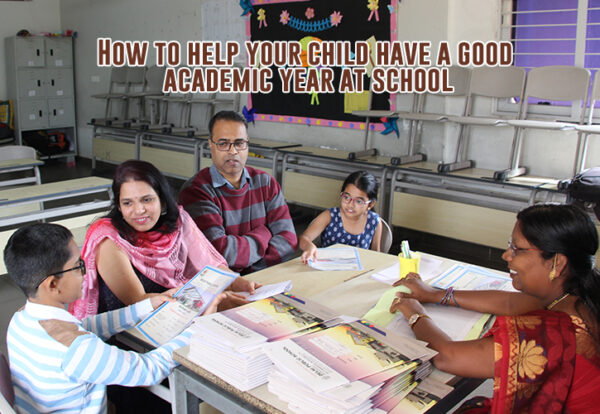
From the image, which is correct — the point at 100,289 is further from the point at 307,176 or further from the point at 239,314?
the point at 307,176

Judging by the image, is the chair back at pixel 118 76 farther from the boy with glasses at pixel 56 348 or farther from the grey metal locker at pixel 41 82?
the boy with glasses at pixel 56 348

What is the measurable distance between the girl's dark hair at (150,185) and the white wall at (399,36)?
10.00ft

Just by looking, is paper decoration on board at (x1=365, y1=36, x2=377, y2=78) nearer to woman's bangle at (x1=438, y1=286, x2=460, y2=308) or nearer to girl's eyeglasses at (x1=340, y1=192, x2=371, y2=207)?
girl's eyeglasses at (x1=340, y1=192, x2=371, y2=207)

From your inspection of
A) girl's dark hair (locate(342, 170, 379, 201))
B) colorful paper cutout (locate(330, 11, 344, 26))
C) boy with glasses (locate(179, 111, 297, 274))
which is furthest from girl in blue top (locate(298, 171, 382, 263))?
colorful paper cutout (locate(330, 11, 344, 26))

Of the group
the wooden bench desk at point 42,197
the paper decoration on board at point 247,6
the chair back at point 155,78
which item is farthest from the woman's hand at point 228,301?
the chair back at point 155,78

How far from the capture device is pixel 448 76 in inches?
170

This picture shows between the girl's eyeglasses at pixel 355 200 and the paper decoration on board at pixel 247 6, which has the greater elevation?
the paper decoration on board at pixel 247 6

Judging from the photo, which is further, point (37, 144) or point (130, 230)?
point (37, 144)

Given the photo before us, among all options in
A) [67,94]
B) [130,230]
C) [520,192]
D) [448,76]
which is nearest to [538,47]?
[448,76]

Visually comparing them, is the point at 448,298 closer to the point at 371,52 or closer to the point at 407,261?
the point at 407,261

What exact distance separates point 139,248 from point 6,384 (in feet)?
2.08

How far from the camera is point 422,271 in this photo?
6.34 feet

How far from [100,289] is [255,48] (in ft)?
14.3

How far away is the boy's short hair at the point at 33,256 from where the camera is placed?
1257mm
